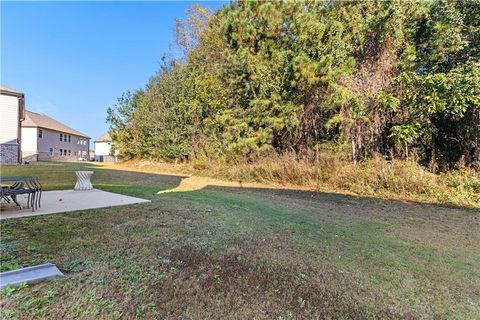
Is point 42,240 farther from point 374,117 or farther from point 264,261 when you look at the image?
point 374,117

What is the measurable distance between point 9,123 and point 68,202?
17809 millimetres

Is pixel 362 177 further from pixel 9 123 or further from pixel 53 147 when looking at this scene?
pixel 53 147

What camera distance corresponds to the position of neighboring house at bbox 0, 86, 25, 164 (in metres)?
18.0

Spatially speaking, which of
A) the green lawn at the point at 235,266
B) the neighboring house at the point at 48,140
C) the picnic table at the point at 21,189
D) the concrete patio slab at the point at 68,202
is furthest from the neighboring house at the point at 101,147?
the green lawn at the point at 235,266

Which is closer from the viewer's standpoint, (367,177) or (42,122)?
(367,177)

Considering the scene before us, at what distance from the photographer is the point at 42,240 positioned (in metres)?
3.33

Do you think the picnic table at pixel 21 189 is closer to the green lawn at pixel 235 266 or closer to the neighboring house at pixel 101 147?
the green lawn at pixel 235 266

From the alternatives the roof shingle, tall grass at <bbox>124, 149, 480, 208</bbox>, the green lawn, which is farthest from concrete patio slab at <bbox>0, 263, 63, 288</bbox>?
the roof shingle

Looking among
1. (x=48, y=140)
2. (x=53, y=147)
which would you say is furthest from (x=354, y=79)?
(x=53, y=147)

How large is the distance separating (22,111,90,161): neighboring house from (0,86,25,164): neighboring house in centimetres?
1091

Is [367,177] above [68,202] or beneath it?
above

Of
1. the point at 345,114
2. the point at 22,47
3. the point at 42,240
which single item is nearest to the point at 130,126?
A: the point at 22,47

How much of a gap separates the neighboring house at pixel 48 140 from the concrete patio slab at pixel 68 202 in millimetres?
27614

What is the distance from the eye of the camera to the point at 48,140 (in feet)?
100
